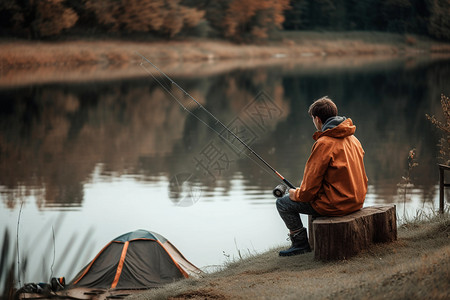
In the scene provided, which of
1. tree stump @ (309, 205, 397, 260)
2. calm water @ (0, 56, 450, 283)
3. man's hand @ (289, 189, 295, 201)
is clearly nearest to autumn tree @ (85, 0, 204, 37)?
calm water @ (0, 56, 450, 283)

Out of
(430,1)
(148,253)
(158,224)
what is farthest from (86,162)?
(430,1)

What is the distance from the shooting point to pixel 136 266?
17.8 ft

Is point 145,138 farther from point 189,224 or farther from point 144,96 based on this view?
point 144,96

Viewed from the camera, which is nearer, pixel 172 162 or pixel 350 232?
pixel 350 232

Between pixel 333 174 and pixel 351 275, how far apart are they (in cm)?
65

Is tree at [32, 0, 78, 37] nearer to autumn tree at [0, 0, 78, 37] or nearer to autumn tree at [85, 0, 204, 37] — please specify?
autumn tree at [0, 0, 78, 37]

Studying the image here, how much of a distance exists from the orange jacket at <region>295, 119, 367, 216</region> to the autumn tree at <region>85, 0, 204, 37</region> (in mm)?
36847

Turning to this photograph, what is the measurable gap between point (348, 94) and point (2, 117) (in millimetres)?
11600

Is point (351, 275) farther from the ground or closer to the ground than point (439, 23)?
farther from the ground

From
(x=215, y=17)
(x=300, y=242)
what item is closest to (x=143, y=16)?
(x=215, y=17)

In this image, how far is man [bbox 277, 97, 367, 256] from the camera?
12.4 ft

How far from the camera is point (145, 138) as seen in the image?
13.9 m

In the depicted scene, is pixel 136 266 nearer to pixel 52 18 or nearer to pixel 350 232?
pixel 350 232

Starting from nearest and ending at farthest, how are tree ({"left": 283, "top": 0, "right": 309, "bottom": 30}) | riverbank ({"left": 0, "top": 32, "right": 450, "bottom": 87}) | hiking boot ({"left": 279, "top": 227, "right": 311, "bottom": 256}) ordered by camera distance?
1. hiking boot ({"left": 279, "top": 227, "right": 311, "bottom": 256})
2. riverbank ({"left": 0, "top": 32, "right": 450, "bottom": 87})
3. tree ({"left": 283, "top": 0, "right": 309, "bottom": 30})
